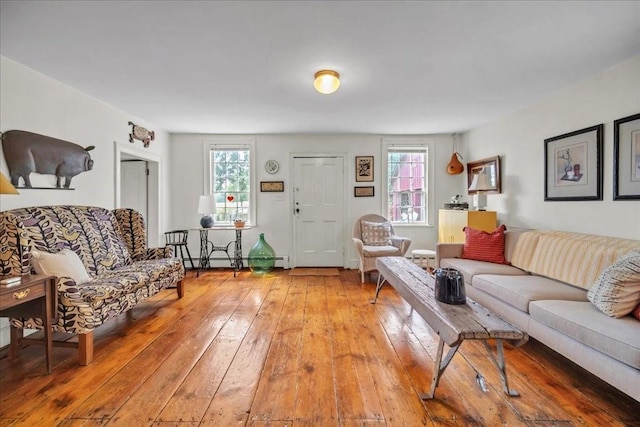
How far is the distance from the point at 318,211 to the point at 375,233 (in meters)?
1.06

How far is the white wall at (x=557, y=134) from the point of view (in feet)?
8.20

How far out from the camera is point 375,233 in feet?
15.4

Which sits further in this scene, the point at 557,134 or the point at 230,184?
the point at 230,184

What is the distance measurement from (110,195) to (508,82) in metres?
4.53

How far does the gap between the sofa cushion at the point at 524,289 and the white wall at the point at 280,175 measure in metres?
2.59

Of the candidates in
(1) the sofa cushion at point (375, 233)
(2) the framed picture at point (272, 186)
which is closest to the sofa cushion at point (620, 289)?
(1) the sofa cushion at point (375, 233)

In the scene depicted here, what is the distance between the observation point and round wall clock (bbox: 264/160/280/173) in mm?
5086

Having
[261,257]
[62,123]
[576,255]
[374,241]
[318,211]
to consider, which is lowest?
[261,257]

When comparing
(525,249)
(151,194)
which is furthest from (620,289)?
(151,194)

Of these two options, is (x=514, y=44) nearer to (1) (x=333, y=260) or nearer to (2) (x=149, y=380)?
(2) (x=149, y=380)

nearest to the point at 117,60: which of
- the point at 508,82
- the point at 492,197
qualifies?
the point at 508,82

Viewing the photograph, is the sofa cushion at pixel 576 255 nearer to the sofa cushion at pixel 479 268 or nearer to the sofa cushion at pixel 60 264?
the sofa cushion at pixel 479 268

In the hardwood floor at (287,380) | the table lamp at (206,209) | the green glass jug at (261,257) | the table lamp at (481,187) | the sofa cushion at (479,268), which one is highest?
the table lamp at (481,187)

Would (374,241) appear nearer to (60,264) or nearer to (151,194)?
(151,194)
